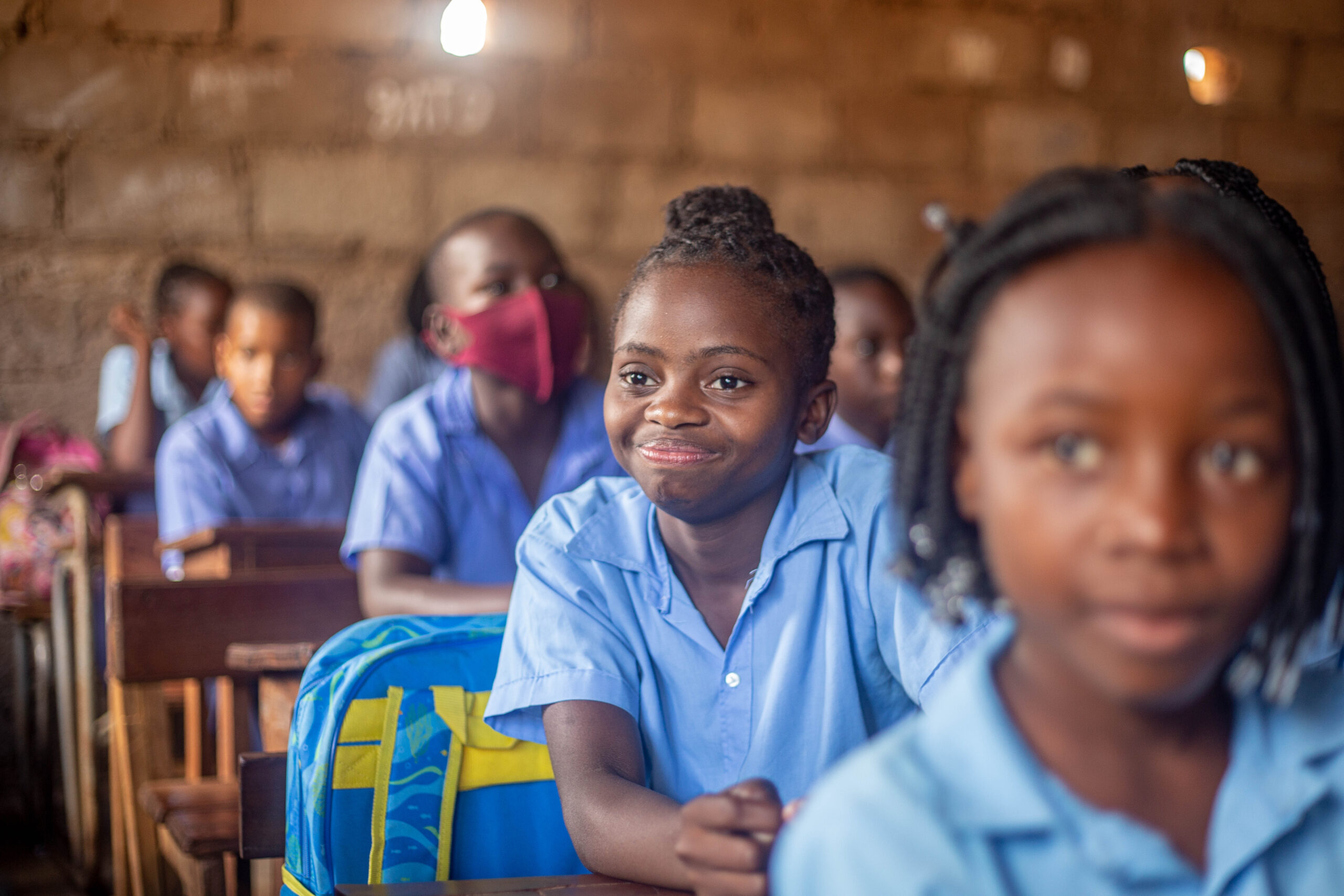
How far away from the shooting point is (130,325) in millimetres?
4262

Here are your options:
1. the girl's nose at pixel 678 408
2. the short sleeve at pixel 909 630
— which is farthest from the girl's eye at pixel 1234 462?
the girl's nose at pixel 678 408

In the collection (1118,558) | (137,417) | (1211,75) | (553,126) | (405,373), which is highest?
(1211,75)

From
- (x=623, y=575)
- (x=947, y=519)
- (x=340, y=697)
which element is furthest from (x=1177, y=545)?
(x=340, y=697)

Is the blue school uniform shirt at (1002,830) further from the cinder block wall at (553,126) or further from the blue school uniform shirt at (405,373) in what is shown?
the cinder block wall at (553,126)

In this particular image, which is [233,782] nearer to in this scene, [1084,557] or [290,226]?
[1084,557]

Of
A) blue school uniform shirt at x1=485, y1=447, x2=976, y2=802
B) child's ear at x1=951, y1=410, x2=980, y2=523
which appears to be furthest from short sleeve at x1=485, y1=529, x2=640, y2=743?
child's ear at x1=951, y1=410, x2=980, y2=523

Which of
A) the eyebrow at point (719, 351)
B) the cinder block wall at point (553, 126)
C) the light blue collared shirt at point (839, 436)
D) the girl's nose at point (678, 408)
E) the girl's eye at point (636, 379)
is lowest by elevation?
the light blue collared shirt at point (839, 436)

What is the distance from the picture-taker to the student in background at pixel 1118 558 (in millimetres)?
707

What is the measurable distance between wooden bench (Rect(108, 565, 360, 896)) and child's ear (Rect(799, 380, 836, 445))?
1096 mm

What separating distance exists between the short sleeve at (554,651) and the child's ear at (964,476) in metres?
0.63

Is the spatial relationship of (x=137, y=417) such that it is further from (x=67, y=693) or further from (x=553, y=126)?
(x=553, y=126)

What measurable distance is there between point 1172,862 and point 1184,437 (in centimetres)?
27

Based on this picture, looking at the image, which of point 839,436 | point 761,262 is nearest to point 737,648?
point 761,262

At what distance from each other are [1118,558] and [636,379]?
846mm
